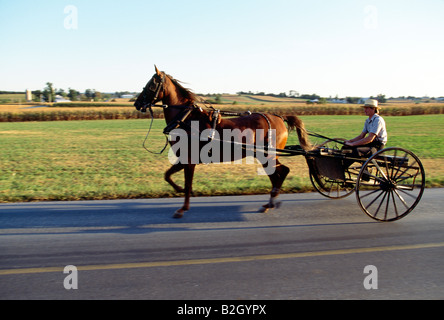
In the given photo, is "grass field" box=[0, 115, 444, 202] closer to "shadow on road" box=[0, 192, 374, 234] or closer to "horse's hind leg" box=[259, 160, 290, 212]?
"shadow on road" box=[0, 192, 374, 234]

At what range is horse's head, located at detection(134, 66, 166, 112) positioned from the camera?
247 inches

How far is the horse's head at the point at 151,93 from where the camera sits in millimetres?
6285

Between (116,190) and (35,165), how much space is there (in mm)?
5977

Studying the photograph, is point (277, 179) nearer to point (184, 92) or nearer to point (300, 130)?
point (300, 130)

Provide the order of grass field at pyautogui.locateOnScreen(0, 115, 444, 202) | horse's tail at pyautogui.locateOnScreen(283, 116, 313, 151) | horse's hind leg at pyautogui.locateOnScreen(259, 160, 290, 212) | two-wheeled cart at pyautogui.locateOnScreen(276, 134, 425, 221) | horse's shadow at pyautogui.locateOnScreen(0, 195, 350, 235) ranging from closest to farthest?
horse's shadow at pyautogui.locateOnScreen(0, 195, 350, 235)
two-wheeled cart at pyautogui.locateOnScreen(276, 134, 425, 221)
horse's hind leg at pyautogui.locateOnScreen(259, 160, 290, 212)
horse's tail at pyautogui.locateOnScreen(283, 116, 313, 151)
grass field at pyautogui.locateOnScreen(0, 115, 444, 202)

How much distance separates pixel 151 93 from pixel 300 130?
3.07 meters

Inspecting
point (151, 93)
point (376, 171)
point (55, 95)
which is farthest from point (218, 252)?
point (55, 95)

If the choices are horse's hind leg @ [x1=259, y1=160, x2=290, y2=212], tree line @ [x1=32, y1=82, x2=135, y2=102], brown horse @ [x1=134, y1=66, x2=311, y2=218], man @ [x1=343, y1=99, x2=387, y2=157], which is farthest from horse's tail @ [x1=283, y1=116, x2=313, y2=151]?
tree line @ [x1=32, y1=82, x2=135, y2=102]

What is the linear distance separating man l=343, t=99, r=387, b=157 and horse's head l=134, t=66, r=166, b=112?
3579 millimetres

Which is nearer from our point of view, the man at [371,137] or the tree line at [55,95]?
the man at [371,137]

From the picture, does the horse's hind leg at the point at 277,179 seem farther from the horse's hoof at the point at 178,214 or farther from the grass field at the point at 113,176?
the horse's hoof at the point at 178,214

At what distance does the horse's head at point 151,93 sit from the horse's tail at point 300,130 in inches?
106

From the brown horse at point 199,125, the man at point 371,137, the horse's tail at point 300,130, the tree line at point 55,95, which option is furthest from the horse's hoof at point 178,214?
the tree line at point 55,95
